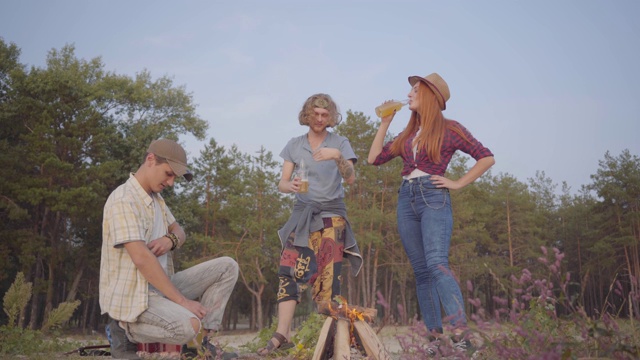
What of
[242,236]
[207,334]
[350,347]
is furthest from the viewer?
[242,236]

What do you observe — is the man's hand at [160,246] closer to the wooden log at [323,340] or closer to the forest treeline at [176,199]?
the wooden log at [323,340]

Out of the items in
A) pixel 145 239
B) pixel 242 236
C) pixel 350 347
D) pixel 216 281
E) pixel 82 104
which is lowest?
pixel 350 347

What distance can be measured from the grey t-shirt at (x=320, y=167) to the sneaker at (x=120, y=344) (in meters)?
2.09

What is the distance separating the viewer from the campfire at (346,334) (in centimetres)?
427

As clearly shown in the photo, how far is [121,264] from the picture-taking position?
14.6ft

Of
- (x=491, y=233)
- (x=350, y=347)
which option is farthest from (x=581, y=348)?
(x=491, y=233)

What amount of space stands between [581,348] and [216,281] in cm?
316

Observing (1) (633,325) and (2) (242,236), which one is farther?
(2) (242,236)

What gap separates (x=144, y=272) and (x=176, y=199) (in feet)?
88.9

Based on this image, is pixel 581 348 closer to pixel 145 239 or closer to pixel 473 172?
pixel 473 172

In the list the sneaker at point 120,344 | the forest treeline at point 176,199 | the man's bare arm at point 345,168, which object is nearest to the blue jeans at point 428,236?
the man's bare arm at point 345,168

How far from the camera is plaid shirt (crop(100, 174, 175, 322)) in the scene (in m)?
4.34

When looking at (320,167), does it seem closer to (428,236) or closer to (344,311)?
(428,236)

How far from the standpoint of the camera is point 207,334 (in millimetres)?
4941
